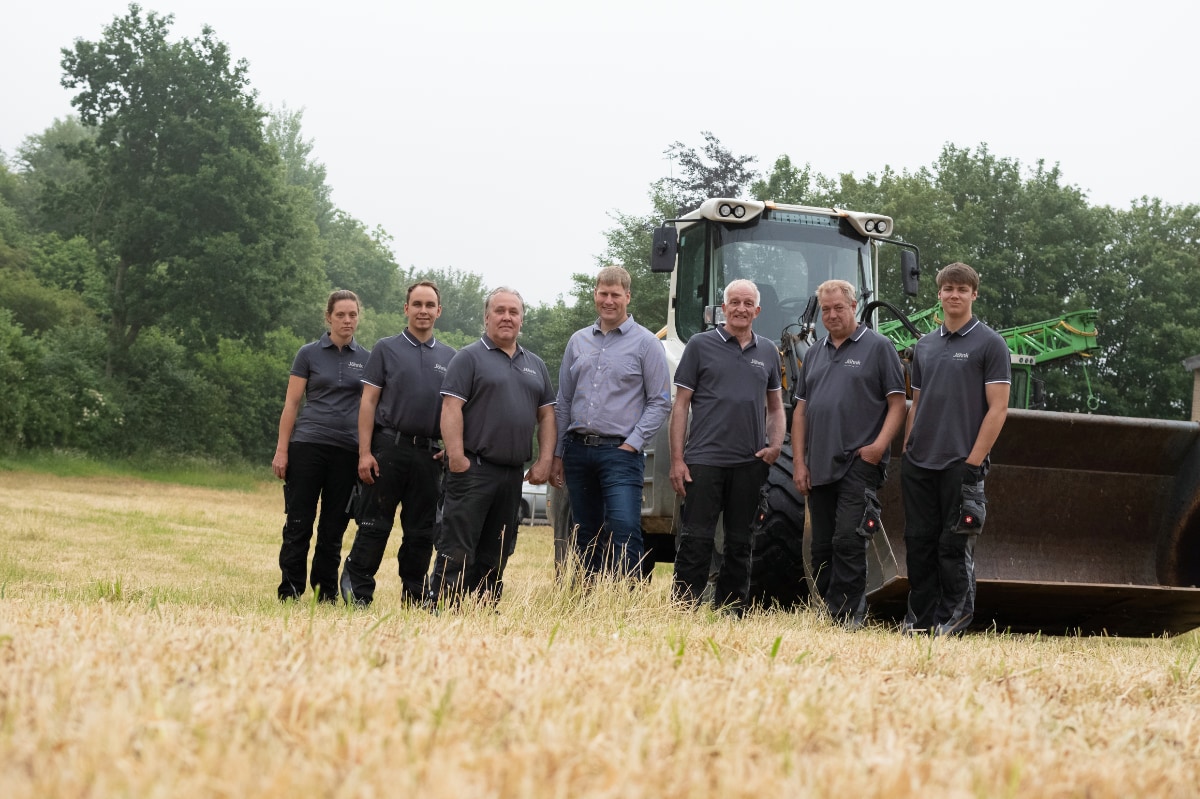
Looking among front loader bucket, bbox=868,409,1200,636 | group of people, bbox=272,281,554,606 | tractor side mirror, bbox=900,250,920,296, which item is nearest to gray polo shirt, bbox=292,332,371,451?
group of people, bbox=272,281,554,606

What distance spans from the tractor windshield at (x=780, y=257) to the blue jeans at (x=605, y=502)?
2258mm

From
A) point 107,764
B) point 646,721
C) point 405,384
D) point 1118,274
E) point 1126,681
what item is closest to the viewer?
point 107,764

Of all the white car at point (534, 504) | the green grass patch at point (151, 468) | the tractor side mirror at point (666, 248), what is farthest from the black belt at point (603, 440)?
the green grass patch at point (151, 468)

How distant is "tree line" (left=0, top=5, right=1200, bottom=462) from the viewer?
37.9 m

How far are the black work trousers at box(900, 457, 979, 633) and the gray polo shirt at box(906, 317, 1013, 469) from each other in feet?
0.33

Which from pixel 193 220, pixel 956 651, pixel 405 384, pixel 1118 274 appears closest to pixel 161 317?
pixel 193 220

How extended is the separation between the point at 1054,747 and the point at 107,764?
1.92 m

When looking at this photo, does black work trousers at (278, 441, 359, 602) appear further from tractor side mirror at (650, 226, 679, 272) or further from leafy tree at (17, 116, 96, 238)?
leafy tree at (17, 116, 96, 238)

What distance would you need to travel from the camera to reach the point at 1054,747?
2.95 meters

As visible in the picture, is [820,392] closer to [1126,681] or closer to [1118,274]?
[1126,681]

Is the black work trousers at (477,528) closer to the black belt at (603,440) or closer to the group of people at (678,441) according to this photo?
the group of people at (678,441)

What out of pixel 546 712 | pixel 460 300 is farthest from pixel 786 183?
pixel 460 300

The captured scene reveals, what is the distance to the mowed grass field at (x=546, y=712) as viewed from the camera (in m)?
2.23

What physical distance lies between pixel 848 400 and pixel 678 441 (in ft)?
3.00
